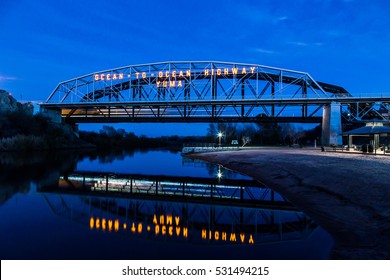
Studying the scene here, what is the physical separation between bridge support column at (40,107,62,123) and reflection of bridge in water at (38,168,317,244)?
7377 centimetres

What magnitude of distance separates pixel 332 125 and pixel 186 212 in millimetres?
62344

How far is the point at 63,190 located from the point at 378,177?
19968 millimetres

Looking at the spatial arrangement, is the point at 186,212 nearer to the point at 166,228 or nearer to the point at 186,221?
the point at 186,221

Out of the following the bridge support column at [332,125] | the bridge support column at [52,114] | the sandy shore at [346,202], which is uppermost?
the bridge support column at [52,114]

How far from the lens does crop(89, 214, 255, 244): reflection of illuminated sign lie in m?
10.8

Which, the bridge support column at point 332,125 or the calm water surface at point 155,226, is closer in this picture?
the calm water surface at point 155,226

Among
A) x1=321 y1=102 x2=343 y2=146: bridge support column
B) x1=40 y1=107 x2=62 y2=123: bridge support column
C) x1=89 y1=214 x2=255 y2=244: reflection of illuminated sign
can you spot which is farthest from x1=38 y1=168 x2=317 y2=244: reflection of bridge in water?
x1=40 y1=107 x2=62 y2=123: bridge support column

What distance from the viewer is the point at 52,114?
92688mm

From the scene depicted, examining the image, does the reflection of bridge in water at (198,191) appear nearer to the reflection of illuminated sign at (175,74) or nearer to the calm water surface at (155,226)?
the calm water surface at (155,226)

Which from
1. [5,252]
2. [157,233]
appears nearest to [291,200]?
[157,233]

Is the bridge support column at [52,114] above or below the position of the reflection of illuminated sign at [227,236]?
above

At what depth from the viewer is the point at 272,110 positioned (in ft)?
272

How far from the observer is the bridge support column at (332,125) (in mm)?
68500

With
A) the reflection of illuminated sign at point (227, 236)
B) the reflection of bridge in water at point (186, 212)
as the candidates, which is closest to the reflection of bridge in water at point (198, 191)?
the reflection of bridge in water at point (186, 212)
